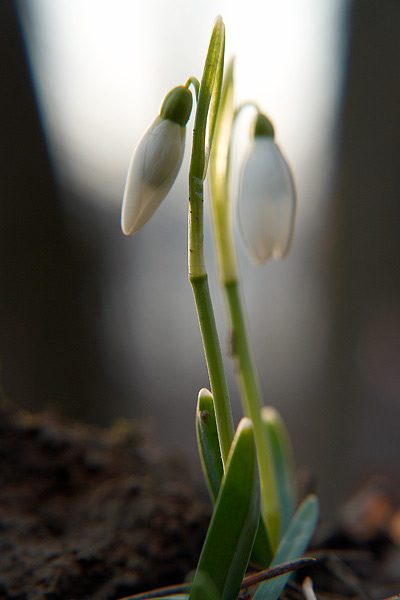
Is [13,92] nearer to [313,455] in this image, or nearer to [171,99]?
[171,99]

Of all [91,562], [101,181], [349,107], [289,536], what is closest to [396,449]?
[349,107]

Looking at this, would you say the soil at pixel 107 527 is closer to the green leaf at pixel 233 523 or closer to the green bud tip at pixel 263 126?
the green leaf at pixel 233 523

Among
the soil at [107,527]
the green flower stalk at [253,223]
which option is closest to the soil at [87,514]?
the soil at [107,527]

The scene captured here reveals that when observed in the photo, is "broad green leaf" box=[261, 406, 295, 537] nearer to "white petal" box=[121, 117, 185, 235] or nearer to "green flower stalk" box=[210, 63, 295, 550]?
"green flower stalk" box=[210, 63, 295, 550]

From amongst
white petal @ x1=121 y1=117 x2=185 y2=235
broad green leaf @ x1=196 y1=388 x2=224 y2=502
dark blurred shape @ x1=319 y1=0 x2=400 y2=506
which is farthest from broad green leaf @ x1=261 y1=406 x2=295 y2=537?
dark blurred shape @ x1=319 y1=0 x2=400 y2=506

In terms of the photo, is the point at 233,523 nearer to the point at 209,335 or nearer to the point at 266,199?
the point at 209,335
